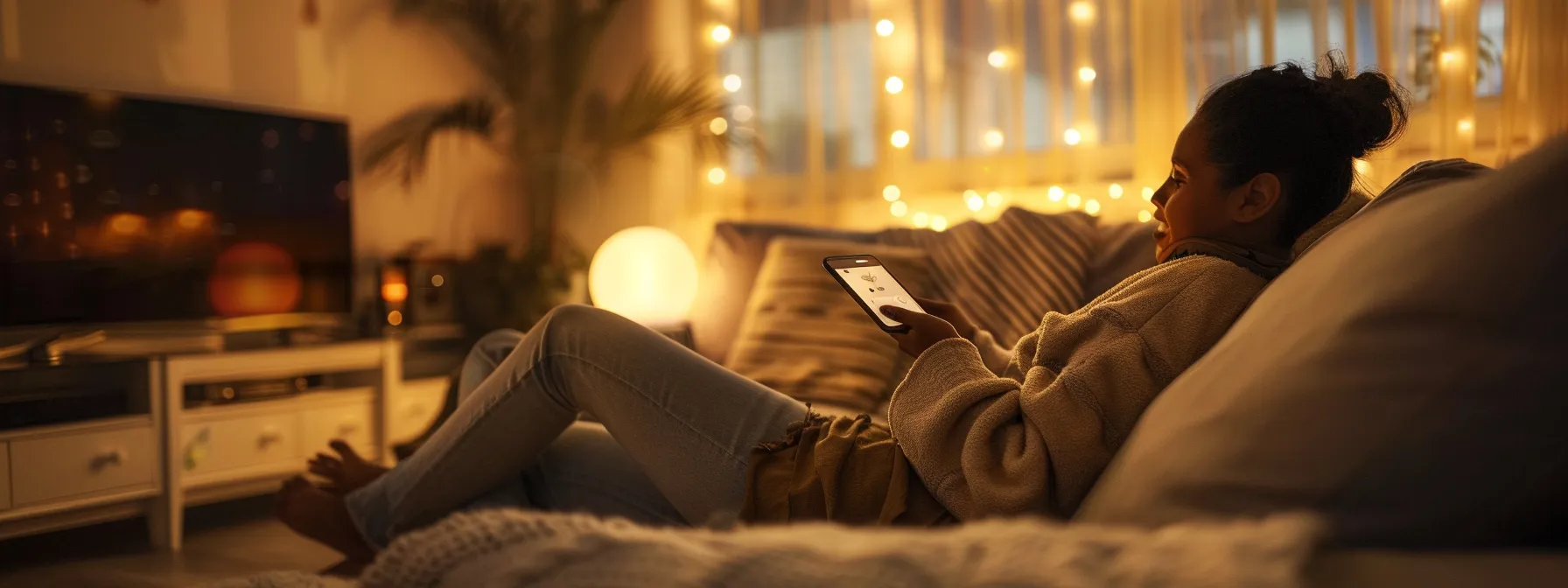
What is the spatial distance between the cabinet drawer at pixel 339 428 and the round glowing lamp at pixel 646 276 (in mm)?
779

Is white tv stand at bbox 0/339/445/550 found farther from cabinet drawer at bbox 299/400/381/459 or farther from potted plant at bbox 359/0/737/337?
potted plant at bbox 359/0/737/337

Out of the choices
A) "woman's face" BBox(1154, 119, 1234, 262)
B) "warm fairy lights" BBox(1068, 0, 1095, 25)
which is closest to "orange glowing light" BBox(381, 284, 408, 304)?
"warm fairy lights" BBox(1068, 0, 1095, 25)

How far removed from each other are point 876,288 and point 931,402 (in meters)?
0.30

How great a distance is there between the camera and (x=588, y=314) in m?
1.39

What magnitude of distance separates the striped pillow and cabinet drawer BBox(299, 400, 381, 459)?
1756mm

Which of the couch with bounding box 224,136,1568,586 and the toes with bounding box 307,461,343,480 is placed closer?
the couch with bounding box 224,136,1568,586

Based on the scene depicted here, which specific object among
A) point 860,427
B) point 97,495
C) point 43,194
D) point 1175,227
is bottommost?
point 97,495

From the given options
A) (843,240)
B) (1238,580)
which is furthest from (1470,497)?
(843,240)

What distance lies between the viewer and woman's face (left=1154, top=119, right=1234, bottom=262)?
122 centimetres

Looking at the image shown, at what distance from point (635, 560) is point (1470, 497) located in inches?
17.2

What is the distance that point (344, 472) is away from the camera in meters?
1.58

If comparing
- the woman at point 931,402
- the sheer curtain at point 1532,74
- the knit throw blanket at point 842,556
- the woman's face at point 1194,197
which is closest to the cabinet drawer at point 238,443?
the woman at point 931,402

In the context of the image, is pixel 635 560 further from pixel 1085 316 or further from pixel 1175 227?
pixel 1175 227

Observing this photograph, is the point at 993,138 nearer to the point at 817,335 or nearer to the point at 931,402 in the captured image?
the point at 817,335
